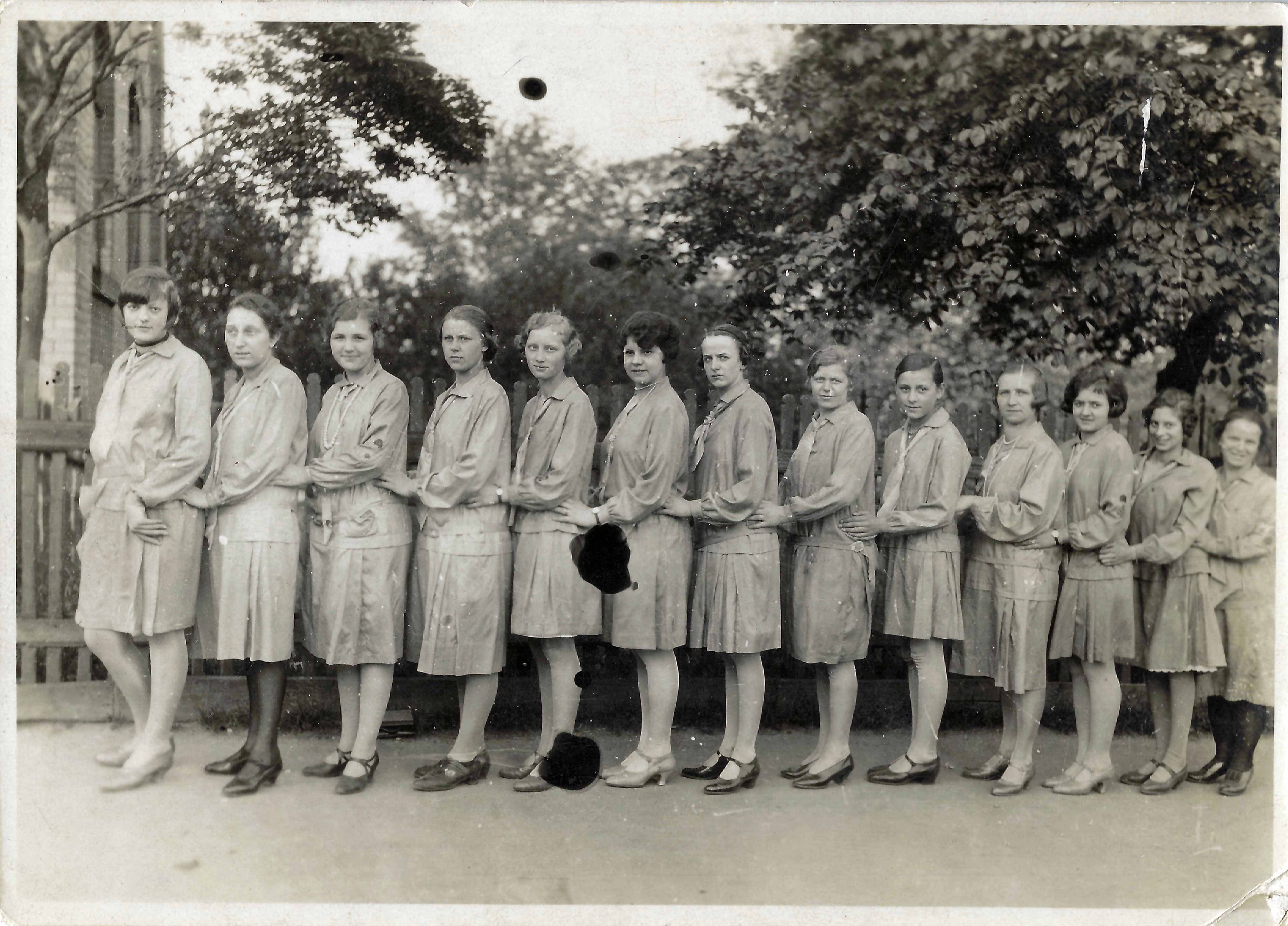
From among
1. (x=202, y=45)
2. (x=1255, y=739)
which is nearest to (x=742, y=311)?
(x=202, y=45)

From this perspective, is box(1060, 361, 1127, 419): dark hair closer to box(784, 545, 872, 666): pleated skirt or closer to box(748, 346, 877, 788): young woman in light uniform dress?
box(748, 346, 877, 788): young woman in light uniform dress

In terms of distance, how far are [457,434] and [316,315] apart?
88 cm

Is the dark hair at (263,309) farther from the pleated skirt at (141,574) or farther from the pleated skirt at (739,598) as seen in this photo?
the pleated skirt at (739,598)

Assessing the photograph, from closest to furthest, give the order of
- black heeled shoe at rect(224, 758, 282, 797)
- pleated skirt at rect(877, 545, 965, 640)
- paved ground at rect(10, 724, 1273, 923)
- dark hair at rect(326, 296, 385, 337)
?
1. paved ground at rect(10, 724, 1273, 923)
2. black heeled shoe at rect(224, 758, 282, 797)
3. dark hair at rect(326, 296, 385, 337)
4. pleated skirt at rect(877, 545, 965, 640)

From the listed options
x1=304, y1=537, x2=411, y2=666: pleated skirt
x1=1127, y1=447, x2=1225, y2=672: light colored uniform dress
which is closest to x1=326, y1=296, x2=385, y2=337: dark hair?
x1=304, y1=537, x2=411, y2=666: pleated skirt

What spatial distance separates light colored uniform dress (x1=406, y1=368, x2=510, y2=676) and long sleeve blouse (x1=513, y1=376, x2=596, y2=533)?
0.09 meters

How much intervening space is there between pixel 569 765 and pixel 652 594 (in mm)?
833

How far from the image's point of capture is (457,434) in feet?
16.9

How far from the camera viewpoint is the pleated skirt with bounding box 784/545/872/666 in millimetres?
5262

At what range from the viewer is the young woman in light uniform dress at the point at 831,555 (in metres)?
5.23

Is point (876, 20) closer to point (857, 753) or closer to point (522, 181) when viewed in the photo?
point (522, 181)

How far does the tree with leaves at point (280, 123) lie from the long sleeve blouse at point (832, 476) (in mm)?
1953

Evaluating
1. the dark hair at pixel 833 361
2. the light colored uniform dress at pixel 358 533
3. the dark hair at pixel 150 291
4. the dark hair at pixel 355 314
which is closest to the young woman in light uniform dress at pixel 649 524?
the dark hair at pixel 833 361

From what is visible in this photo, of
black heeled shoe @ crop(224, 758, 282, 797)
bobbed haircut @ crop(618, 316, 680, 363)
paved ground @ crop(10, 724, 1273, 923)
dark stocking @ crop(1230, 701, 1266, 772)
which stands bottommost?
paved ground @ crop(10, 724, 1273, 923)
